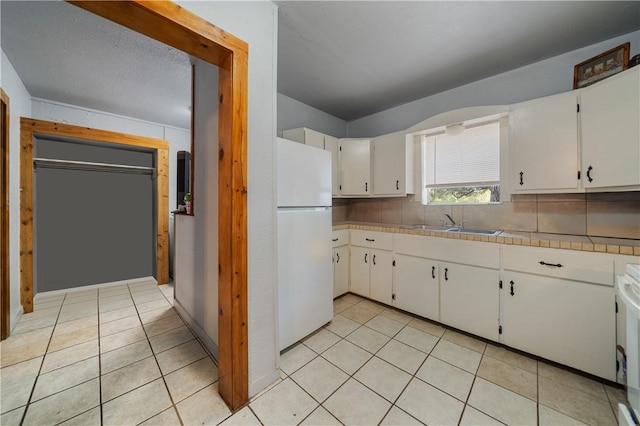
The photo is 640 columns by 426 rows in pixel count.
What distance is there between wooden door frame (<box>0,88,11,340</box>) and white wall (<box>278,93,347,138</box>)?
8.24 feet

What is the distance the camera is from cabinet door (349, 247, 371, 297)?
2777mm

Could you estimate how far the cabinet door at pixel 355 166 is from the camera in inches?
123

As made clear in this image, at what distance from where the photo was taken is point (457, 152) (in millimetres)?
2660

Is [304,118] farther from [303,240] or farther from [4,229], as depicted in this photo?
[4,229]

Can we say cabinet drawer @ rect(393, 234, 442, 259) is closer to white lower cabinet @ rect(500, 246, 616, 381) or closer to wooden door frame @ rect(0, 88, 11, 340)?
white lower cabinet @ rect(500, 246, 616, 381)

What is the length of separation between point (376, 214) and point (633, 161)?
7.47ft

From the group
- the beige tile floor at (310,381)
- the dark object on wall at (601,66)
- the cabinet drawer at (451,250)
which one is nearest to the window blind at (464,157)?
the dark object on wall at (601,66)

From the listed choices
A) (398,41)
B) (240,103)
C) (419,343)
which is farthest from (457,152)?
(240,103)

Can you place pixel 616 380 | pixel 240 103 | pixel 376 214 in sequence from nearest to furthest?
pixel 240 103, pixel 616 380, pixel 376 214

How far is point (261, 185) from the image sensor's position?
1.46 meters

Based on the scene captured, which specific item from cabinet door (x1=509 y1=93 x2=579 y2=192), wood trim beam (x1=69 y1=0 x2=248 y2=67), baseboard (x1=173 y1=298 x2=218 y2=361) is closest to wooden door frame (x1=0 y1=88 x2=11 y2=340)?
baseboard (x1=173 y1=298 x2=218 y2=361)

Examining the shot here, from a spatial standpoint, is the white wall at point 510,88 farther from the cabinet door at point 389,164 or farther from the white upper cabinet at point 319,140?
the white upper cabinet at point 319,140

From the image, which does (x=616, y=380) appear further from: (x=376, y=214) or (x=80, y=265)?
(x=80, y=265)

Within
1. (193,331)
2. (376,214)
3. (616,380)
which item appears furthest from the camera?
(376,214)
